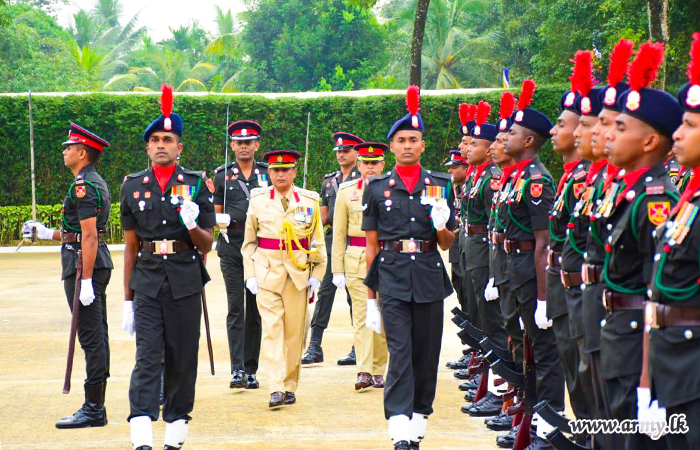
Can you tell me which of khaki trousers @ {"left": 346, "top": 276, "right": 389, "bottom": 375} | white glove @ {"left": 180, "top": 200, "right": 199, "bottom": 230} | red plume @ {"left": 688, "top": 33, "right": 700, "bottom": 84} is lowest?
→ khaki trousers @ {"left": 346, "top": 276, "right": 389, "bottom": 375}

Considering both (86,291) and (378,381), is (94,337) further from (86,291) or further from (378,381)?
(378,381)

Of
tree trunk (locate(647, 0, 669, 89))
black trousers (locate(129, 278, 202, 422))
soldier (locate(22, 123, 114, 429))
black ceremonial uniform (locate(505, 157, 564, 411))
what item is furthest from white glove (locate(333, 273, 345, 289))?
tree trunk (locate(647, 0, 669, 89))

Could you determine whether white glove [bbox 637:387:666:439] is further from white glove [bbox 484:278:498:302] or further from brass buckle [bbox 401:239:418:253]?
white glove [bbox 484:278:498:302]

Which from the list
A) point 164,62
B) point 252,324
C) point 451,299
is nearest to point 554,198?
Result: point 252,324

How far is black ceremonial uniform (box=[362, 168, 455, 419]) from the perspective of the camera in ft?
23.0

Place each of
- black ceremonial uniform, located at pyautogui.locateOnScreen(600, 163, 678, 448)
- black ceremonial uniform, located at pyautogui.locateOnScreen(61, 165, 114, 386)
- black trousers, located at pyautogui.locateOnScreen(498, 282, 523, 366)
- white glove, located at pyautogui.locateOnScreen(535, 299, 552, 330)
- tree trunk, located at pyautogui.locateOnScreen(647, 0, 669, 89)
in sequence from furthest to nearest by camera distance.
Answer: tree trunk, located at pyautogui.locateOnScreen(647, 0, 669, 89) → black ceremonial uniform, located at pyautogui.locateOnScreen(61, 165, 114, 386) → black trousers, located at pyautogui.locateOnScreen(498, 282, 523, 366) → white glove, located at pyautogui.locateOnScreen(535, 299, 552, 330) → black ceremonial uniform, located at pyautogui.locateOnScreen(600, 163, 678, 448)

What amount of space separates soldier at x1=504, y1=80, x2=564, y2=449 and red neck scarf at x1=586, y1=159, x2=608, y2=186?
3.84 feet

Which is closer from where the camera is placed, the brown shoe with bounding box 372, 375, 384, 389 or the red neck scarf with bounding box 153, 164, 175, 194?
the red neck scarf with bounding box 153, 164, 175, 194

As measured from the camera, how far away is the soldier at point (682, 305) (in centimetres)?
428

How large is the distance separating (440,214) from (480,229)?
230cm

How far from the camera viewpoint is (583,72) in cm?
620

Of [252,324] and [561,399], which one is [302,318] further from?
[561,399]

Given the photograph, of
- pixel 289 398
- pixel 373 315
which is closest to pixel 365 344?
pixel 289 398

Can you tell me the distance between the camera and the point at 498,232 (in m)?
7.81
